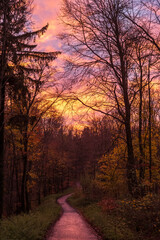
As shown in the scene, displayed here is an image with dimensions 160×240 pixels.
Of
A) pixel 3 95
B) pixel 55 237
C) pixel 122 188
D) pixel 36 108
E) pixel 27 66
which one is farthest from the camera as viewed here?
pixel 122 188

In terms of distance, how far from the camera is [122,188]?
62.6 ft

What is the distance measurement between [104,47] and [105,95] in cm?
230

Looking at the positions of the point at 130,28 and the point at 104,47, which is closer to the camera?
the point at 130,28

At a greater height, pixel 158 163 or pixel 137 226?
pixel 158 163

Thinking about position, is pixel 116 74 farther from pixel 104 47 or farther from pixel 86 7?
pixel 86 7

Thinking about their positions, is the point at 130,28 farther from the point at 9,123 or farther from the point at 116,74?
the point at 9,123

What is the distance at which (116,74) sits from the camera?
10.1 metres

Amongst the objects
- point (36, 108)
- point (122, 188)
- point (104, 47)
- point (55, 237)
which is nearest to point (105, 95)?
point (104, 47)

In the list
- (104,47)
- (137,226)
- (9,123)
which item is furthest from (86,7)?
(137,226)

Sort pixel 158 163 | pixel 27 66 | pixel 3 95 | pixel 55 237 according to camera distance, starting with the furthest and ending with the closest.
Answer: pixel 158 163 → pixel 27 66 → pixel 3 95 → pixel 55 237

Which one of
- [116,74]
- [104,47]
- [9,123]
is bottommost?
[9,123]

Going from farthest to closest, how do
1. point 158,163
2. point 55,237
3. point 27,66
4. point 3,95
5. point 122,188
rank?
point 122,188, point 158,163, point 27,66, point 3,95, point 55,237

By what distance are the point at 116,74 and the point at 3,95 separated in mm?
6784

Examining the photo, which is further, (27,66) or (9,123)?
(27,66)
